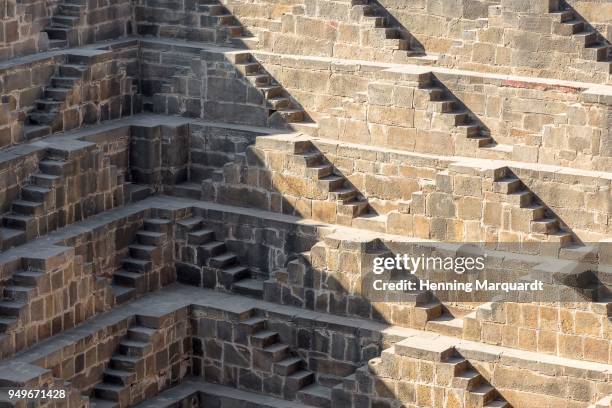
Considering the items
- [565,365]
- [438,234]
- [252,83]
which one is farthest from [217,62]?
[565,365]

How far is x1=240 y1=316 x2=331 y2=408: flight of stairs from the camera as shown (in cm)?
3075

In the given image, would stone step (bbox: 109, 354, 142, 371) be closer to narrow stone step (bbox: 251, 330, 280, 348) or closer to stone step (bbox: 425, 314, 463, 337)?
narrow stone step (bbox: 251, 330, 280, 348)

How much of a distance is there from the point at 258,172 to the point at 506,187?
485 centimetres

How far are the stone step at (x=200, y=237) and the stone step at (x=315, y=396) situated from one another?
3360 millimetres

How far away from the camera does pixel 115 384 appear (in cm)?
3056

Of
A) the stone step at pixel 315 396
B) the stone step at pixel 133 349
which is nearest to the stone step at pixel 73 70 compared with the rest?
the stone step at pixel 133 349

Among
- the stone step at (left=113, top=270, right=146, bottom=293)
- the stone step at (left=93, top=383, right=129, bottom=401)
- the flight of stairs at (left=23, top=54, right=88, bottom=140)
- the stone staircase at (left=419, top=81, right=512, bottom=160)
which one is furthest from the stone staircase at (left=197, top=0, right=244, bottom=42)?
the stone step at (left=93, top=383, right=129, bottom=401)

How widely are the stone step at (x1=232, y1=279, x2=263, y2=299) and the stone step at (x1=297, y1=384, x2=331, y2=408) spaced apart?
196 centimetres

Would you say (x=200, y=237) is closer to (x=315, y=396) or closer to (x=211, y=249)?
(x=211, y=249)

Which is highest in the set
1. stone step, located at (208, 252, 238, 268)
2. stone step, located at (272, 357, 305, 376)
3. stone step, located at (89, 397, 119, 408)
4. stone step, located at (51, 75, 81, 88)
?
stone step, located at (51, 75, 81, 88)

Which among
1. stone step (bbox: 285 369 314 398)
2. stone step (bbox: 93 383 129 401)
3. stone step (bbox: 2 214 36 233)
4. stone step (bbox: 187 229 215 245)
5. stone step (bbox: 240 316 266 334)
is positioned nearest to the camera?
stone step (bbox: 93 383 129 401)

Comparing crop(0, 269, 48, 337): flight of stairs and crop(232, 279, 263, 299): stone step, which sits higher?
crop(0, 269, 48, 337): flight of stairs

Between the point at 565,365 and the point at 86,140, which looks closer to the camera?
the point at 565,365

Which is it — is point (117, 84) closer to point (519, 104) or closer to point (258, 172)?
point (258, 172)
